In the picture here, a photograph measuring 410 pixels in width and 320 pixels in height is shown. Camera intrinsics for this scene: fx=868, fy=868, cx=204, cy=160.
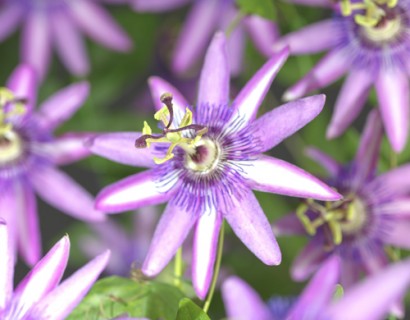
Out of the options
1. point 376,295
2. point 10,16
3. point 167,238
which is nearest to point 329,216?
point 167,238

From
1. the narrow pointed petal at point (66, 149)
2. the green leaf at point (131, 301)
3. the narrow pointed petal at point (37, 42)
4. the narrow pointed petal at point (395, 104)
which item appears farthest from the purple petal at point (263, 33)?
the green leaf at point (131, 301)

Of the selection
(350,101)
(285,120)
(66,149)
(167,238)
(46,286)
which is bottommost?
(46,286)

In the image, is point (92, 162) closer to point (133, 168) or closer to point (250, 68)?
point (133, 168)

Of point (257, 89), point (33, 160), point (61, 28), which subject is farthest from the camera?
point (61, 28)

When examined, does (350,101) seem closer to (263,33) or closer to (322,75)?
(322,75)

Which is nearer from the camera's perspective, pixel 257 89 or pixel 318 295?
pixel 318 295

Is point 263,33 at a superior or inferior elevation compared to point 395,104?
superior

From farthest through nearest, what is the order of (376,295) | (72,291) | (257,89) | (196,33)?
(196,33) → (257,89) → (72,291) → (376,295)

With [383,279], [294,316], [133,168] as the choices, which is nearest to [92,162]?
[133,168]
